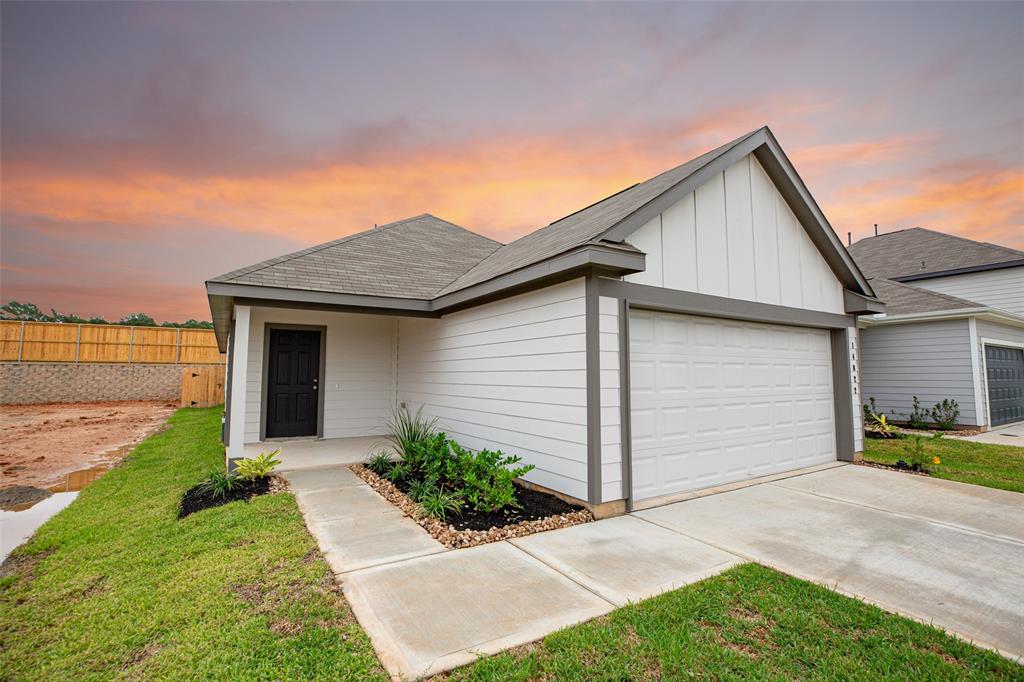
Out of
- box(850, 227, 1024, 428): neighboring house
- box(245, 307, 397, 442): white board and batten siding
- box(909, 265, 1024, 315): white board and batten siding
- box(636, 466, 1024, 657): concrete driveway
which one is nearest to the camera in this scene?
box(636, 466, 1024, 657): concrete driveway

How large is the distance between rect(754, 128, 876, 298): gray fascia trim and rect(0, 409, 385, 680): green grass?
24.4 feet

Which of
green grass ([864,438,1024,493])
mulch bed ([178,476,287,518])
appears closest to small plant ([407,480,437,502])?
mulch bed ([178,476,287,518])

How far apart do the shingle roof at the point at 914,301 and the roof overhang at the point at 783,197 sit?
17.9 ft

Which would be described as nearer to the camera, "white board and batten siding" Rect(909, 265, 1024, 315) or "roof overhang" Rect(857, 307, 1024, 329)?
"roof overhang" Rect(857, 307, 1024, 329)

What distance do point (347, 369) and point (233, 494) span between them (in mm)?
4339

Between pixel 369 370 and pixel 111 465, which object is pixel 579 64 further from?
pixel 111 465

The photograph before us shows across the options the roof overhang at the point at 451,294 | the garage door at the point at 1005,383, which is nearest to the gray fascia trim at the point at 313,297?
the roof overhang at the point at 451,294

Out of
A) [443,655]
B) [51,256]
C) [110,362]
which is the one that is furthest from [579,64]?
[110,362]

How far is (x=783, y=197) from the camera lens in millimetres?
6797

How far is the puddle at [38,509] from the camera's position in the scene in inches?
165

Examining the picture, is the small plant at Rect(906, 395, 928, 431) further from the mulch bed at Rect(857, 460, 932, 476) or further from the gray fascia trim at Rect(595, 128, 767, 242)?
the gray fascia trim at Rect(595, 128, 767, 242)

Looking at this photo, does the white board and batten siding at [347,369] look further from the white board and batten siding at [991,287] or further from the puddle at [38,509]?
the white board and batten siding at [991,287]

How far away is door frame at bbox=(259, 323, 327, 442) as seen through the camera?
864 centimetres

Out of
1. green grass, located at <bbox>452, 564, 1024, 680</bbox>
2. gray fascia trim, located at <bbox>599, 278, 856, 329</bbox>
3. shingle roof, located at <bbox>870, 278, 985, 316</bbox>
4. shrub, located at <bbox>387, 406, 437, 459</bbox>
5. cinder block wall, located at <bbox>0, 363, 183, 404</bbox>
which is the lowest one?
green grass, located at <bbox>452, 564, 1024, 680</bbox>
